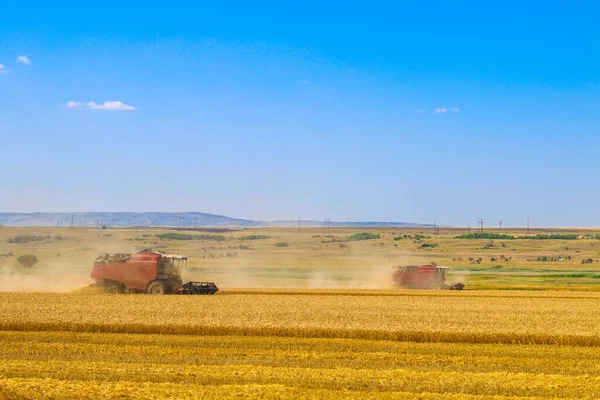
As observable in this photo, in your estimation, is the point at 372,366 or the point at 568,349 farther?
the point at 568,349

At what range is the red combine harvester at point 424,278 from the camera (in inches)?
2200

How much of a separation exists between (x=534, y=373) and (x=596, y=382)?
1.81 metres

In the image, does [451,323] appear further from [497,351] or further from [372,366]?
[372,366]

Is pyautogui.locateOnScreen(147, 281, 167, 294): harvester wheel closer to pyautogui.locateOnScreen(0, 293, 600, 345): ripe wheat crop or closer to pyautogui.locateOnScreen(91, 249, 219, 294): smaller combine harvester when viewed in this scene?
pyautogui.locateOnScreen(91, 249, 219, 294): smaller combine harvester

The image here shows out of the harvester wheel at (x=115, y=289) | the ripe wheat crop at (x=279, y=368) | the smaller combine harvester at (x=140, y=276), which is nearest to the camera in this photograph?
the ripe wheat crop at (x=279, y=368)

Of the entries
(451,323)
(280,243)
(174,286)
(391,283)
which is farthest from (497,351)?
(280,243)

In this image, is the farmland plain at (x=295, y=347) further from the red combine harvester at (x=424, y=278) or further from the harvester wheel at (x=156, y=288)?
the red combine harvester at (x=424, y=278)

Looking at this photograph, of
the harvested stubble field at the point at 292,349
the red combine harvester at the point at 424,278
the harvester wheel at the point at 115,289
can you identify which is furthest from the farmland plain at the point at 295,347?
the red combine harvester at the point at 424,278

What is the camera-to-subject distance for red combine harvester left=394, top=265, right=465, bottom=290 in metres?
55.9

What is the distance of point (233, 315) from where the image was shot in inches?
1256

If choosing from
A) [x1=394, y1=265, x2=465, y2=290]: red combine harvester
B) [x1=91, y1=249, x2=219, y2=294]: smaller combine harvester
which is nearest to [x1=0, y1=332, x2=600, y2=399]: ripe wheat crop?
[x1=91, y1=249, x2=219, y2=294]: smaller combine harvester

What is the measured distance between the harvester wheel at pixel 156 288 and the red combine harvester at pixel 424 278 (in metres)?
20.5

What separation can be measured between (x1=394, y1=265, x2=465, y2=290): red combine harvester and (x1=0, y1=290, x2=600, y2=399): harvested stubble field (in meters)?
17.0

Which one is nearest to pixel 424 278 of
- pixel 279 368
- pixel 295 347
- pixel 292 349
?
pixel 295 347
